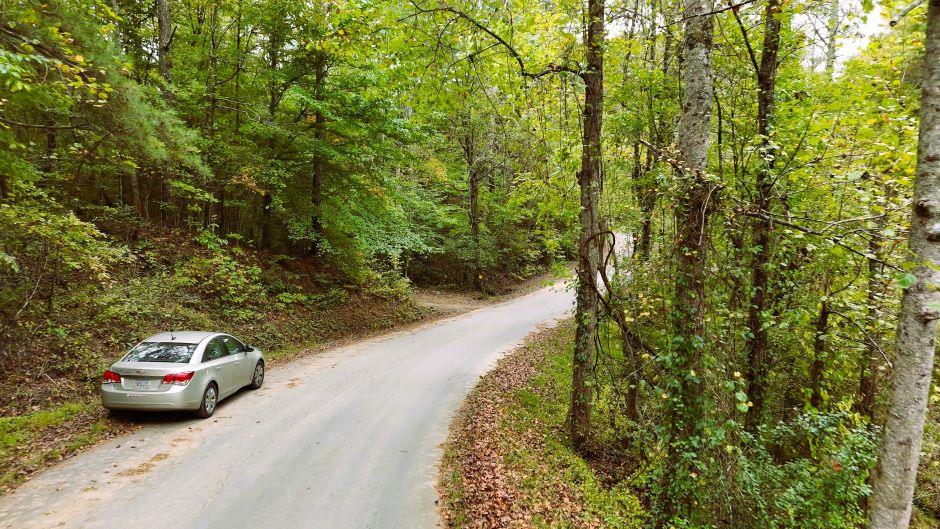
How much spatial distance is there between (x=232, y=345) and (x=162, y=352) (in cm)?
159

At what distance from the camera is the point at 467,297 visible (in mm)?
27312

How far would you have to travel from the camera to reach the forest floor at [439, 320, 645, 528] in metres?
6.20

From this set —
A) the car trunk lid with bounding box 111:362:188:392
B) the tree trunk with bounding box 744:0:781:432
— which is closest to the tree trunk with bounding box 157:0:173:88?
the car trunk lid with bounding box 111:362:188:392

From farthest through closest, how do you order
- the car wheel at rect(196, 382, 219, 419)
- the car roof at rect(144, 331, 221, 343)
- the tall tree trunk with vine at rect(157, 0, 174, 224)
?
1. the tall tree trunk with vine at rect(157, 0, 174, 224)
2. the car roof at rect(144, 331, 221, 343)
3. the car wheel at rect(196, 382, 219, 419)

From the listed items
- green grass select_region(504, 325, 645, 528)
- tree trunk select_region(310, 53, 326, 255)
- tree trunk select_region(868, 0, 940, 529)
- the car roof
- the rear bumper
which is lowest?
green grass select_region(504, 325, 645, 528)

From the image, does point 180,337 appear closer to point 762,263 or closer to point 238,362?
point 238,362

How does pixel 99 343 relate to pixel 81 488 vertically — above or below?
above

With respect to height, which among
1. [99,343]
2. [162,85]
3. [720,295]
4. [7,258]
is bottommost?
[99,343]

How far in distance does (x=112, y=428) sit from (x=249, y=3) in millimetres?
14527

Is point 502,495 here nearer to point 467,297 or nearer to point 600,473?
point 600,473

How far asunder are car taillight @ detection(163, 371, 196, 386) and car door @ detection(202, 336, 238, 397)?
0.49 meters

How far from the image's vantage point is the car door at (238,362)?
9.54 metres

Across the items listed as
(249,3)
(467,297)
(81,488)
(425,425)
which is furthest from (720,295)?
(467,297)

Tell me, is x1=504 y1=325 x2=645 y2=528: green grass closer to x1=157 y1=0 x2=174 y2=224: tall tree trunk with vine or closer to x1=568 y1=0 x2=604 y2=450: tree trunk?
x1=568 y1=0 x2=604 y2=450: tree trunk
